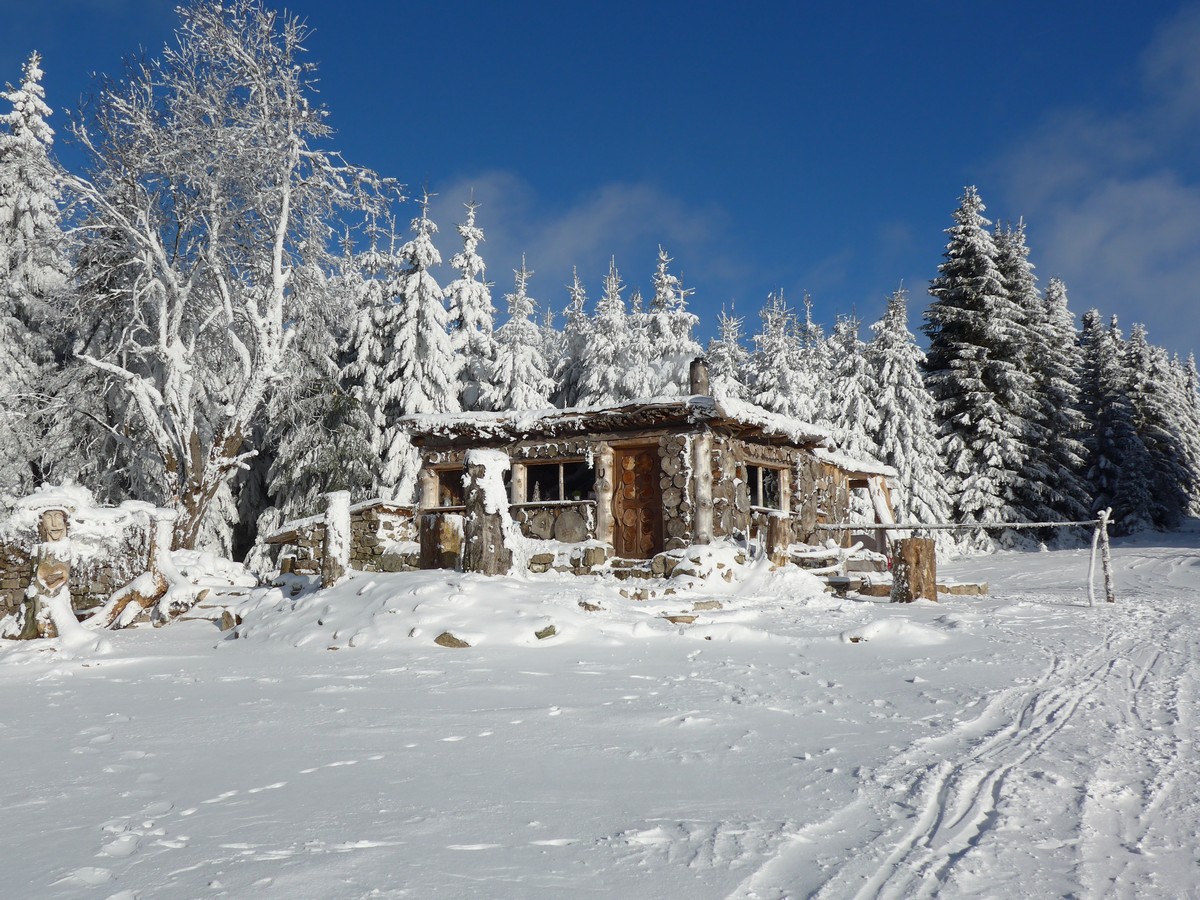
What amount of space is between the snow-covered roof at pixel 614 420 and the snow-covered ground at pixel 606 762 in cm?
612

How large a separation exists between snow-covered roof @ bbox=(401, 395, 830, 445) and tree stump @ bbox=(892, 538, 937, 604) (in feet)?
13.2

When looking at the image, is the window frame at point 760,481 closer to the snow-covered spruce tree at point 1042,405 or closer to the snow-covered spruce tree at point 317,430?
the snow-covered spruce tree at point 317,430

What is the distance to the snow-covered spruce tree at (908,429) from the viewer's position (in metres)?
27.0

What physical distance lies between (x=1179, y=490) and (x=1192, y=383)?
61.5 feet

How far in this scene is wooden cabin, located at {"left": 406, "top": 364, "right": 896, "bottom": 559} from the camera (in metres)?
15.4

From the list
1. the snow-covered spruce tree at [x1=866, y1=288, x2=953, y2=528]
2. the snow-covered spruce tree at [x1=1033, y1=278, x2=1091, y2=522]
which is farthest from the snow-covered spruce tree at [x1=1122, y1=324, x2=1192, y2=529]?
the snow-covered spruce tree at [x1=866, y1=288, x2=953, y2=528]

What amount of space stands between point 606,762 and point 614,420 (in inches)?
452

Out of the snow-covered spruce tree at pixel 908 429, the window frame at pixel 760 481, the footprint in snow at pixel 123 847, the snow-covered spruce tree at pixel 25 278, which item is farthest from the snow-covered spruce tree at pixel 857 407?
the footprint in snow at pixel 123 847

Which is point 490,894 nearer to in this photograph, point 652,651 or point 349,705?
point 349,705

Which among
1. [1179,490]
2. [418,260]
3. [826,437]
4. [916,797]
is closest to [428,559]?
[826,437]

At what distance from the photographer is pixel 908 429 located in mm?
27719

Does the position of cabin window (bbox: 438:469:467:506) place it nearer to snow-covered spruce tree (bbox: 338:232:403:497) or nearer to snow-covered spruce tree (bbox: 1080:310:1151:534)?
snow-covered spruce tree (bbox: 338:232:403:497)

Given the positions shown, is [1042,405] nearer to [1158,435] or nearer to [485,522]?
[1158,435]

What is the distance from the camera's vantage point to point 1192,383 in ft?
160
